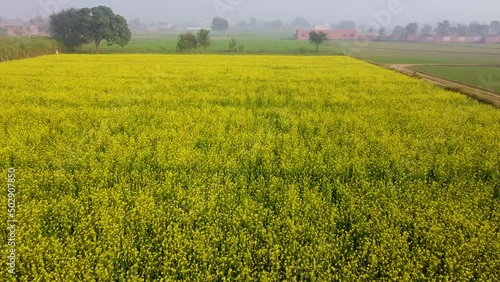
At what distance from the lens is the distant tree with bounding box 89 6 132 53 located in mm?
55594

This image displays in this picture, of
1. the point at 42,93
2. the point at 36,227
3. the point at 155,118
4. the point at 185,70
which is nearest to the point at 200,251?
the point at 36,227

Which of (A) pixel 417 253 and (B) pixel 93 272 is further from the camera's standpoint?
(A) pixel 417 253

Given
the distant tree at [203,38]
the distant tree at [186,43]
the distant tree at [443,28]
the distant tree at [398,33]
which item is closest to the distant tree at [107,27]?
the distant tree at [186,43]

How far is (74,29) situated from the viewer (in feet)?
183

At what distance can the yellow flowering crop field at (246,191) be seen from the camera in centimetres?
523

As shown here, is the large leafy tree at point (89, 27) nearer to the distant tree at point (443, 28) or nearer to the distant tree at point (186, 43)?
the distant tree at point (186, 43)

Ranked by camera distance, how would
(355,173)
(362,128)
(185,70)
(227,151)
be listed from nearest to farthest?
1. (355,173)
2. (227,151)
3. (362,128)
4. (185,70)

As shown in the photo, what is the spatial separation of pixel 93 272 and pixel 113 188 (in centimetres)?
244

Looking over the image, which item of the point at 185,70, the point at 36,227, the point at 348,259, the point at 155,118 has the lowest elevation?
the point at 348,259

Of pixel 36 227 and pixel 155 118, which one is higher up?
pixel 155 118

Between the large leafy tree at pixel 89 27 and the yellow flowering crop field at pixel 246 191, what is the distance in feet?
152

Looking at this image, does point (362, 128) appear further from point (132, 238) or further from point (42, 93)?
point (42, 93)

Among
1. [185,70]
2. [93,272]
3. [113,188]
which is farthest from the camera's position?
[185,70]

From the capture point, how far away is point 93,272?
4.96 metres
